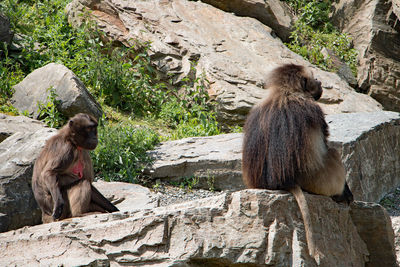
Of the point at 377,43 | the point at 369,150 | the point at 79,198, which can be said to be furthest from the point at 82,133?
the point at 377,43

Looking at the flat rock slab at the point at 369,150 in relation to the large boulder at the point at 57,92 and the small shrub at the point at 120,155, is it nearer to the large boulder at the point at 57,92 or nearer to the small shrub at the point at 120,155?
the small shrub at the point at 120,155

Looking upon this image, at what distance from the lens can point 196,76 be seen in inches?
474

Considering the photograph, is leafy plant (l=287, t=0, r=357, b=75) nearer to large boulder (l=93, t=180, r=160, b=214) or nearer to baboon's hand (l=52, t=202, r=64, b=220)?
large boulder (l=93, t=180, r=160, b=214)

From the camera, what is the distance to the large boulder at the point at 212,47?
11.7m

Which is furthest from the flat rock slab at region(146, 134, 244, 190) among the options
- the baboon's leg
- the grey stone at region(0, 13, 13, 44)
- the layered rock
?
the layered rock

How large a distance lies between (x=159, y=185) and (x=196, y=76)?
3.56 m

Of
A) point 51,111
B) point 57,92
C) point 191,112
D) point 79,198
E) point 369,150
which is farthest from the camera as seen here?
point 191,112

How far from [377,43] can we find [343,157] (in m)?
6.28

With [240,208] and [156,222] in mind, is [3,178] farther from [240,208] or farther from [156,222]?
[240,208]

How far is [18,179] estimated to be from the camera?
7207mm

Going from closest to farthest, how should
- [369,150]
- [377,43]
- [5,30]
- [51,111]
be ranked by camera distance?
[369,150], [51,111], [5,30], [377,43]

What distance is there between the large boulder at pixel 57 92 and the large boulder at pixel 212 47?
2.41m

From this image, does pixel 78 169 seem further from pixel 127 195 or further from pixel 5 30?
pixel 5 30

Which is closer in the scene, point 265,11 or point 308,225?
point 308,225
